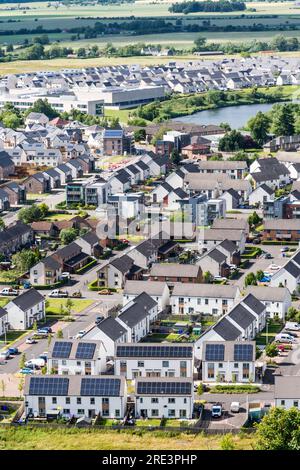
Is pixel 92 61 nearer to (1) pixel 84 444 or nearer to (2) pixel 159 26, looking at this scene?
(2) pixel 159 26

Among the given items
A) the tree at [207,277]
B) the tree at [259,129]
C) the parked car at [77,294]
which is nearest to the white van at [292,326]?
the tree at [207,277]

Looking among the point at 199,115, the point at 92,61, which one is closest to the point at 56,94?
the point at 199,115

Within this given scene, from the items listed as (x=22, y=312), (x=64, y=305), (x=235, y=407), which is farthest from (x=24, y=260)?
(x=235, y=407)

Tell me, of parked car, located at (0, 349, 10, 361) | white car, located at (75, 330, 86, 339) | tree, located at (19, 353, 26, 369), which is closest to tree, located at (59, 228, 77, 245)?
white car, located at (75, 330, 86, 339)

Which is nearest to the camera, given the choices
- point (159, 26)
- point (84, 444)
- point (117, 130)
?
point (84, 444)

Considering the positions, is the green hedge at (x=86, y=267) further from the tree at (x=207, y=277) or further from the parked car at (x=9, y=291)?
the tree at (x=207, y=277)

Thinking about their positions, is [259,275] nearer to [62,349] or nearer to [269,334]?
[269,334]

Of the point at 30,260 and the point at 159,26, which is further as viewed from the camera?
the point at 159,26
